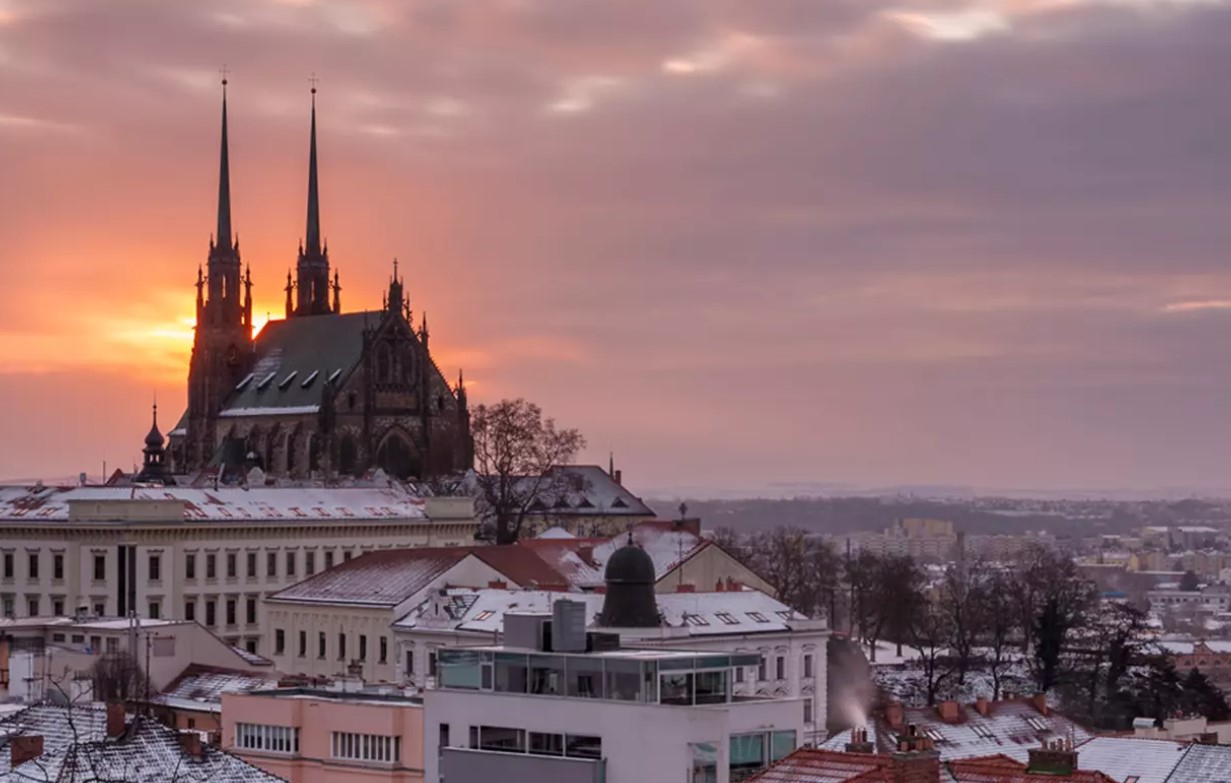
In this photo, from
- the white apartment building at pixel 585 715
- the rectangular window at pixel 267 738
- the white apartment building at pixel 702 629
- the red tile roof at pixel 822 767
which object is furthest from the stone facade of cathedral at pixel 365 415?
the red tile roof at pixel 822 767

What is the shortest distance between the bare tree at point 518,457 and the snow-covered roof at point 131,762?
11285 centimetres

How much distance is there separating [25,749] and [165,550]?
81520mm

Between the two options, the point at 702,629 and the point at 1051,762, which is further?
the point at 702,629

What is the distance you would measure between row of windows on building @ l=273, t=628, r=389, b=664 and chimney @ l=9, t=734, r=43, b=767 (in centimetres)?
5081

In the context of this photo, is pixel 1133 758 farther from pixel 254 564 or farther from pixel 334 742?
pixel 254 564

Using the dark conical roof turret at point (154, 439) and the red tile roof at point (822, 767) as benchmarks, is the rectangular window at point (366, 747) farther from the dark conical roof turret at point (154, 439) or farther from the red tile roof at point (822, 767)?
the dark conical roof turret at point (154, 439)

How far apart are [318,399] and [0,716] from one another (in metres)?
125

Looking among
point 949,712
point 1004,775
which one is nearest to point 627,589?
point 949,712

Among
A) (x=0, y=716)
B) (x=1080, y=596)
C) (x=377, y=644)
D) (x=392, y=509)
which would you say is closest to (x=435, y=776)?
(x=0, y=716)

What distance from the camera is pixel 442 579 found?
106 metres

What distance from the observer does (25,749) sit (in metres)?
49.9

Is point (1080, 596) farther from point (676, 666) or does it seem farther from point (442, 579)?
point (676, 666)

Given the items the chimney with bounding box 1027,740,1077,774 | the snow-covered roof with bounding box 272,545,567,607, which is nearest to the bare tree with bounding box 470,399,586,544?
the snow-covered roof with bounding box 272,545,567,607

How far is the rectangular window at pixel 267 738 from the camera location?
63.2 m
